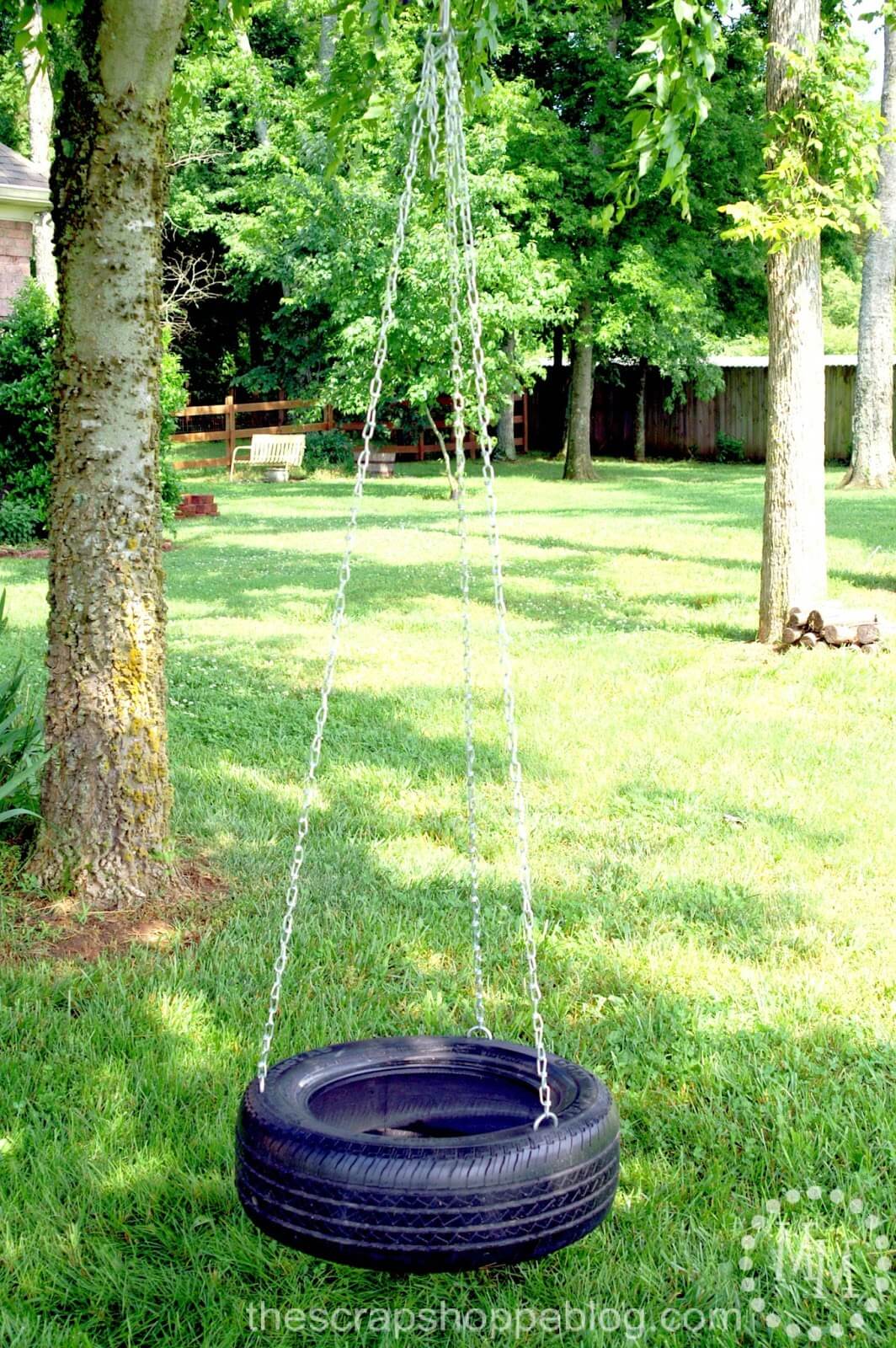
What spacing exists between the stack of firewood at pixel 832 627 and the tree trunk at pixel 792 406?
9 cm

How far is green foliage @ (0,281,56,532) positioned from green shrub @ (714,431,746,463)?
20793 mm

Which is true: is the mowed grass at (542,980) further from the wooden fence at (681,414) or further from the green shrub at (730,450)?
the green shrub at (730,450)

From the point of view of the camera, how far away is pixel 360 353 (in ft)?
67.9

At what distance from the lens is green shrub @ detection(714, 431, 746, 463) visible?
106 ft

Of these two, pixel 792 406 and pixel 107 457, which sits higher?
pixel 792 406

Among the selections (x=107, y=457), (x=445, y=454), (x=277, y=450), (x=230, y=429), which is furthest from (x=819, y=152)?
(x=230, y=429)

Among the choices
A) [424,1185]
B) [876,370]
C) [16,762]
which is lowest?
[424,1185]

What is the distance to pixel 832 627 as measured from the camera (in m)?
8.62

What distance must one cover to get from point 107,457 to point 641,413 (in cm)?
2896

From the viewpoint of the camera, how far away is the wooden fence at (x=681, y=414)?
101 feet

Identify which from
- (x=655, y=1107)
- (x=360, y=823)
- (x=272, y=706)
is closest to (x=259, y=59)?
(x=272, y=706)

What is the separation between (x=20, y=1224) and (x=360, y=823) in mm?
2782

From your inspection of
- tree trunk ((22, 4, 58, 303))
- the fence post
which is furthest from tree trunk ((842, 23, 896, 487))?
tree trunk ((22, 4, 58, 303))

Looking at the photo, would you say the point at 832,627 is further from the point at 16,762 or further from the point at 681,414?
the point at 681,414
